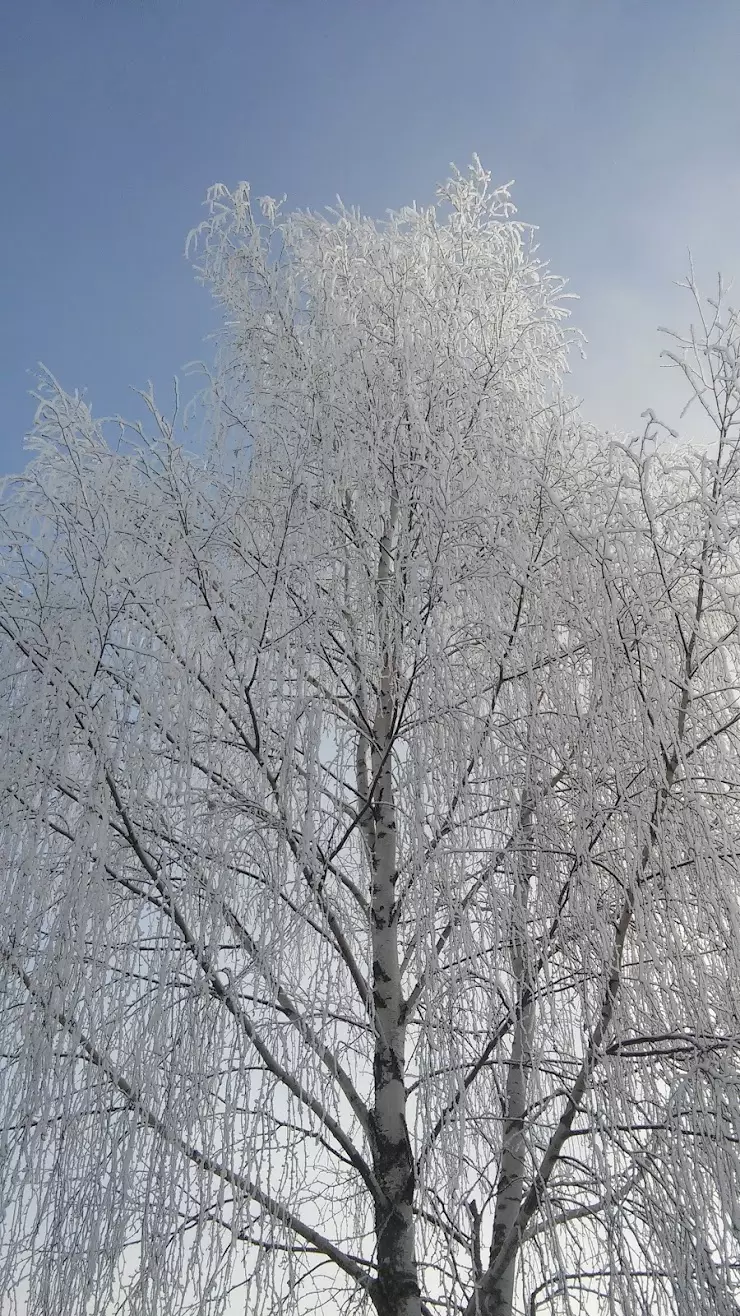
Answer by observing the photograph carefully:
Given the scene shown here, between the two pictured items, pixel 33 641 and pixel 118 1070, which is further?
pixel 33 641

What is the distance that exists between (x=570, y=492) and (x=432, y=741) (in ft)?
4.24

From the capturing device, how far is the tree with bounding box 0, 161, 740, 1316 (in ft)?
8.71

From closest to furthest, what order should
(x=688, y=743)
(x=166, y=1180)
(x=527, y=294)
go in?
(x=166, y=1180), (x=688, y=743), (x=527, y=294)

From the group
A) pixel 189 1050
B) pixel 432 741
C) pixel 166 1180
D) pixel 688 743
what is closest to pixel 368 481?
pixel 432 741

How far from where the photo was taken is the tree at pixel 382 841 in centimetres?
266

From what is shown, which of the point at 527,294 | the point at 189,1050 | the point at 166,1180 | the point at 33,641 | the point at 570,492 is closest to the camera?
the point at 166,1180

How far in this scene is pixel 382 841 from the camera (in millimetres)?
3707

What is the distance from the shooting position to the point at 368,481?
393 centimetres

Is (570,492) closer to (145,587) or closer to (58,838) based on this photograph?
(145,587)

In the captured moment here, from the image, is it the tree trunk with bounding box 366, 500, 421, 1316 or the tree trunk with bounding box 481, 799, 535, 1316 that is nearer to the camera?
the tree trunk with bounding box 481, 799, 535, 1316

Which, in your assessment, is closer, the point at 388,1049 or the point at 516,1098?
the point at 388,1049

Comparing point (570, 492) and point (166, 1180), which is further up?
point (570, 492)

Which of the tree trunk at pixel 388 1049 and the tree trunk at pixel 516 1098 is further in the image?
the tree trunk at pixel 388 1049

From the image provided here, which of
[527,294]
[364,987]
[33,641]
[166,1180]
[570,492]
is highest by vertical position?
[527,294]
